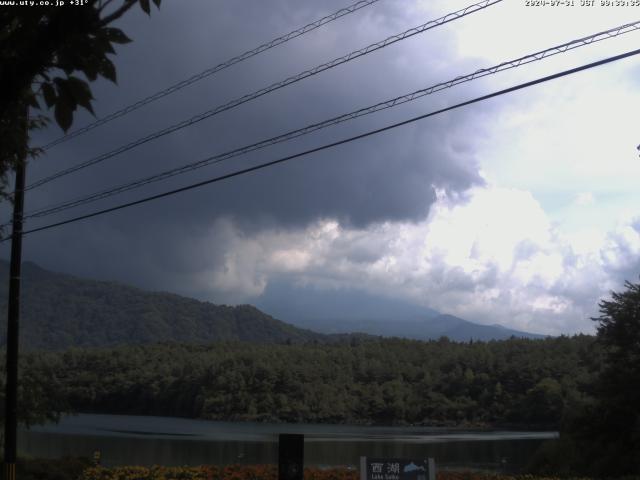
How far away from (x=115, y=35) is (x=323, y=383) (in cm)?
11585

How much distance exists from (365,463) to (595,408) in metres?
22.4

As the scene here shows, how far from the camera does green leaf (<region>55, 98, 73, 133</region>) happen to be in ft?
12.8

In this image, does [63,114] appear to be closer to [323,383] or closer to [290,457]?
[290,457]

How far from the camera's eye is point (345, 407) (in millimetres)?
111688

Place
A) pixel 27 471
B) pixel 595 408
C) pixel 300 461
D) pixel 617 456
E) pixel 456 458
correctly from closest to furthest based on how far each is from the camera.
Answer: pixel 300 461 < pixel 27 471 < pixel 617 456 < pixel 595 408 < pixel 456 458

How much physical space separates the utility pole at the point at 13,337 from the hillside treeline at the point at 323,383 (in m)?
79.1

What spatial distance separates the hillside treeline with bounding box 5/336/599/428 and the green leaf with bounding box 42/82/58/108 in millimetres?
91202

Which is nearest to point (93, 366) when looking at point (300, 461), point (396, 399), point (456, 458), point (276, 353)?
point (276, 353)

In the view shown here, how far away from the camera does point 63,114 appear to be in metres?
3.90

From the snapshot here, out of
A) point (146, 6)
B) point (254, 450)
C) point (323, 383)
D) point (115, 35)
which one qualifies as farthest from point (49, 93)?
point (323, 383)

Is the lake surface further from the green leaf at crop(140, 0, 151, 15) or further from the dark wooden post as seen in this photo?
the green leaf at crop(140, 0, 151, 15)

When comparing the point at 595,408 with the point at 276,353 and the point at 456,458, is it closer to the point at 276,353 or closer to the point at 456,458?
the point at 456,458

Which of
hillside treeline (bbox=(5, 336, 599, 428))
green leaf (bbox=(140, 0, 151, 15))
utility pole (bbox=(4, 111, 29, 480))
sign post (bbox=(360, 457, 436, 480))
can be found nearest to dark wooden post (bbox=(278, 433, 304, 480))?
sign post (bbox=(360, 457, 436, 480))

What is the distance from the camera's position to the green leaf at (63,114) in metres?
3.90
